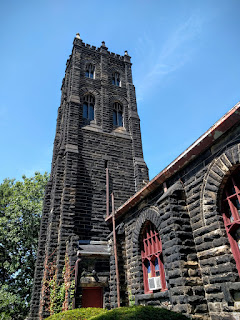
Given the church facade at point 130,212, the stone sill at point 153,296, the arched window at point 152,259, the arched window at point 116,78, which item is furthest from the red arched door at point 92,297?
the arched window at point 116,78

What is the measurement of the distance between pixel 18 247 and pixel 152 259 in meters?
16.1

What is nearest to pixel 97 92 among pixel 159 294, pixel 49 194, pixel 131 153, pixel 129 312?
pixel 131 153

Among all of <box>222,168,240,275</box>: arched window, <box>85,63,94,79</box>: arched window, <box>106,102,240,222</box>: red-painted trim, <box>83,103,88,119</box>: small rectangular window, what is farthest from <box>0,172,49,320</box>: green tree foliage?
<box>222,168,240,275</box>: arched window

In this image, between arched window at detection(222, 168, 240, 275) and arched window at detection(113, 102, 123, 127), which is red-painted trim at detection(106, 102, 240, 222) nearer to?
arched window at detection(222, 168, 240, 275)

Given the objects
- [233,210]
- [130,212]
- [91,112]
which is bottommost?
[233,210]

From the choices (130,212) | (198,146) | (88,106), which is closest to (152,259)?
(130,212)

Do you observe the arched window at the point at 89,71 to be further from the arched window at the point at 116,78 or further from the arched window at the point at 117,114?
the arched window at the point at 117,114

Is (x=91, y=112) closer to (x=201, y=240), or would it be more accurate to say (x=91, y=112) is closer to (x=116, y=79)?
(x=116, y=79)

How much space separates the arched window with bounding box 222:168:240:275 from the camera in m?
5.56

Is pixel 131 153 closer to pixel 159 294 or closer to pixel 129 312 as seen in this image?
pixel 159 294

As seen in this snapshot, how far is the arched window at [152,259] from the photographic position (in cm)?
780

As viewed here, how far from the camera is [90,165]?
14961 millimetres

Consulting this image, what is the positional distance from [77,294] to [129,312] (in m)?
5.87

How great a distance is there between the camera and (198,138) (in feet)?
21.9
